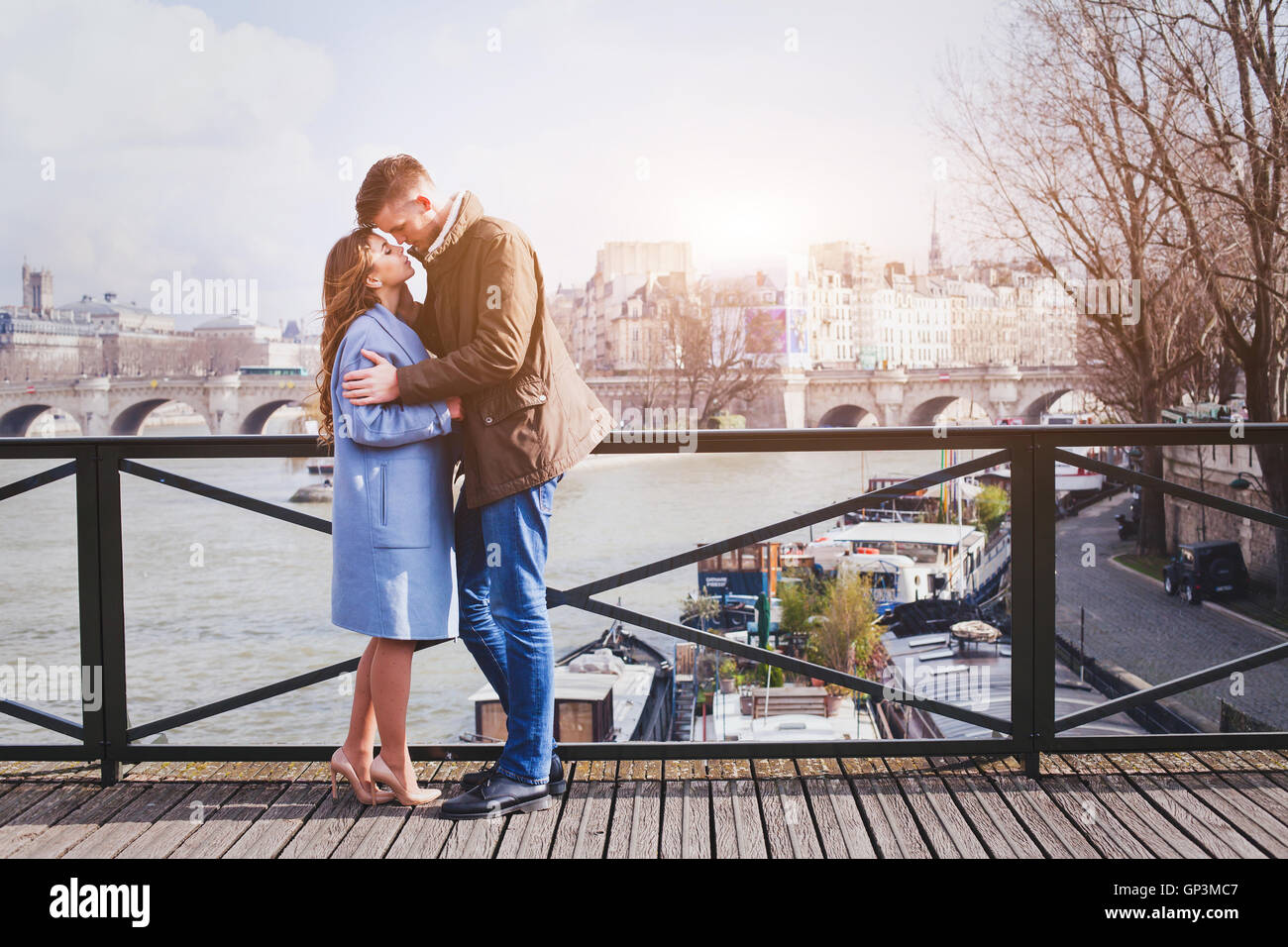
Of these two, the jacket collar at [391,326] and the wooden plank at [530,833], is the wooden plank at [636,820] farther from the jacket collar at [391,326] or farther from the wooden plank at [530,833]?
the jacket collar at [391,326]

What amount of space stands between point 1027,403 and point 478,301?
41.2 m

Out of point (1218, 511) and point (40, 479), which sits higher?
point (40, 479)

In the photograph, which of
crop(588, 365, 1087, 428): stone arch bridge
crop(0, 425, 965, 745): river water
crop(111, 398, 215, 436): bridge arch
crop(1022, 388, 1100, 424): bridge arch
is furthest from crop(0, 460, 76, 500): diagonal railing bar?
crop(1022, 388, 1100, 424): bridge arch

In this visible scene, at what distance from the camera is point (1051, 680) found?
249cm

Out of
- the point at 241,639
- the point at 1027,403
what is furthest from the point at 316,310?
the point at 1027,403

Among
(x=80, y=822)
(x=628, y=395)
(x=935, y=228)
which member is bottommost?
(x=80, y=822)

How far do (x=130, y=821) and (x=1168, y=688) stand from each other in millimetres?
2160

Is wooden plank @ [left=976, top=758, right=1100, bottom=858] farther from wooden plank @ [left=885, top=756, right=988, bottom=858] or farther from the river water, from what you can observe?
the river water

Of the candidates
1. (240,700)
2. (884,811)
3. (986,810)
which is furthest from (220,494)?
(986,810)

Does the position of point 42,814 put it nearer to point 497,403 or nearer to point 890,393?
point 497,403

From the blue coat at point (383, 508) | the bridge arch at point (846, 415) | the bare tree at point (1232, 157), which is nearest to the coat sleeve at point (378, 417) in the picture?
the blue coat at point (383, 508)

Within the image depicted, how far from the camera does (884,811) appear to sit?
228 cm

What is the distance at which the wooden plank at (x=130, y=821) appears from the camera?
216 centimetres

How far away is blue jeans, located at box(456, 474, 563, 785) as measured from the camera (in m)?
2.21
